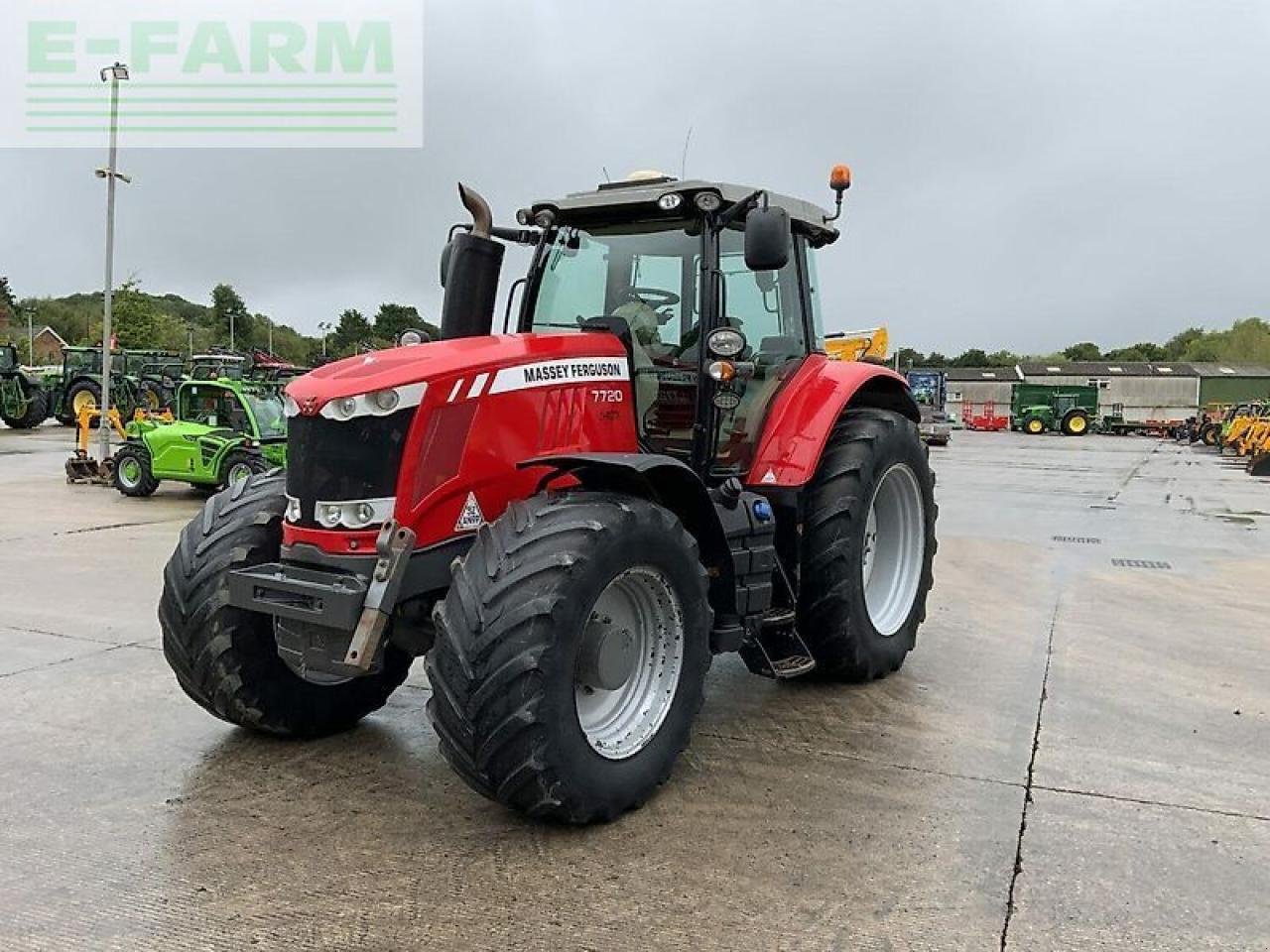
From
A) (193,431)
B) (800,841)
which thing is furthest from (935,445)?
(800,841)

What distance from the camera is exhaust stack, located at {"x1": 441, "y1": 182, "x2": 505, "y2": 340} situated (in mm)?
3943

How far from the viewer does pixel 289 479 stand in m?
3.53

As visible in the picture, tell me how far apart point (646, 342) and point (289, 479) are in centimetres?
162

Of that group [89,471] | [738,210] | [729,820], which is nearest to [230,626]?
[729,820]

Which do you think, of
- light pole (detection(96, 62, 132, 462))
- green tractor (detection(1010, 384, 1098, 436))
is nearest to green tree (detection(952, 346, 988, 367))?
green tractor (detection(1010, 384, 1098, 436))

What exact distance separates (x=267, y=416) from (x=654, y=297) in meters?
9.76

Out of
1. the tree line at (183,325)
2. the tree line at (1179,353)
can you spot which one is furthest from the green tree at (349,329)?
the tree line at (1179,353)

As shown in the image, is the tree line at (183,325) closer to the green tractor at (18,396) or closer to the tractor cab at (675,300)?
the green tractor at (18,396)

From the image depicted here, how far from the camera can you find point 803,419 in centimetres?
454

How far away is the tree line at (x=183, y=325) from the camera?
58.0m

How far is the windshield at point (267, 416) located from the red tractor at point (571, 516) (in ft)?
29.0

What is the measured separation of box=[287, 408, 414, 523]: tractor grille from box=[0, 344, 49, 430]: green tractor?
26696 millimetres

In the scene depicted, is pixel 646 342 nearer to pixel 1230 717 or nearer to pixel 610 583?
pixel 610 583

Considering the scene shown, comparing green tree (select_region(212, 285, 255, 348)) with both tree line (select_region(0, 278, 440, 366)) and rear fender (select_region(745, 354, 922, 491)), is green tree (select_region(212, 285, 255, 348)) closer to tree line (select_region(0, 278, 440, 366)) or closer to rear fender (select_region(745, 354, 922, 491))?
tree line (select_region(0, 278, 440, 366))
